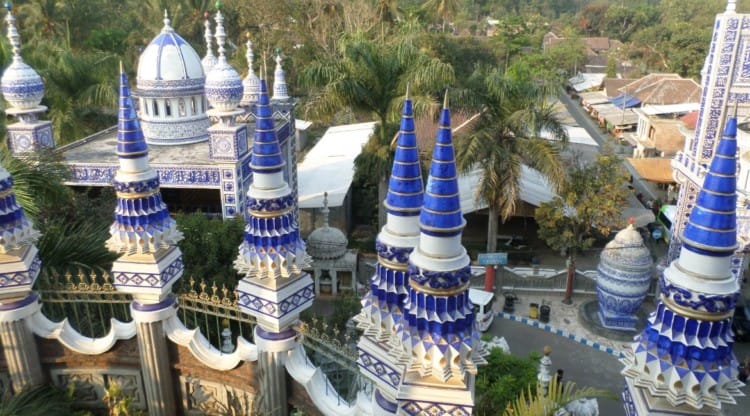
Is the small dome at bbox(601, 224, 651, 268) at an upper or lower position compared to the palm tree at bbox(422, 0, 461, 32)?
lower

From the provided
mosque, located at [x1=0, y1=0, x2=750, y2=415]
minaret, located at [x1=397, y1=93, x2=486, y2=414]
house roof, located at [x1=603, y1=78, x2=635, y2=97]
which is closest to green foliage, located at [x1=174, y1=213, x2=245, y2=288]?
mosque, located at [x1=0, y1=0, x2=750, y2=415]

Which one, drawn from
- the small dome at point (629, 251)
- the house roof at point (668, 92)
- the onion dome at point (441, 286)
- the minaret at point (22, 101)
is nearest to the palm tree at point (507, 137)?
the small dome at point (629, 251)

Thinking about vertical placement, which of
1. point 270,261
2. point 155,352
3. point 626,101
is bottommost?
point 626,101

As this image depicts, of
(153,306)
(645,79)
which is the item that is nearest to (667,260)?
(153,306)

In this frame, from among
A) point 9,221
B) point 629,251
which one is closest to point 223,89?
point 9,221

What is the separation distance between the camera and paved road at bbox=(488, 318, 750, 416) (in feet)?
39.1

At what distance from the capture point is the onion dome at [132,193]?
7176 mm

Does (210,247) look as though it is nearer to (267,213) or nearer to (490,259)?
(267,213)

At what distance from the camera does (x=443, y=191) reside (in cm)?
484

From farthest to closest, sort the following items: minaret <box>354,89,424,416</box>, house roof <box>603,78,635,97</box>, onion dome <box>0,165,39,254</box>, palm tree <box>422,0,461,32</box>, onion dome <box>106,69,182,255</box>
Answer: house roof <box>603,78,635,97</box> < palm tree <box>422,0,461,32</box> < onion dome <box>106,69,182,255</box> < onion dome <box>0,165,39,254</box> < minaret <box>354,89,424,416</box>

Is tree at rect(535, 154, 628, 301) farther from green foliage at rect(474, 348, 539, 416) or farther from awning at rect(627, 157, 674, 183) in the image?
awning at rect(627, 157, 674, 183)

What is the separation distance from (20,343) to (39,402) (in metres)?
0.79

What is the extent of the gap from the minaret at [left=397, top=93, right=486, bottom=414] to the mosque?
0.04 feet

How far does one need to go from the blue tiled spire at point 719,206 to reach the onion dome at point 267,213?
405 cm
